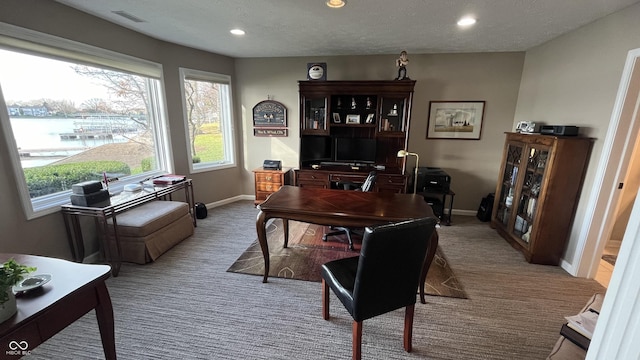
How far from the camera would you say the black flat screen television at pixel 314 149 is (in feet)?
13.9

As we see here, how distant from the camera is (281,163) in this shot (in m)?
4.57

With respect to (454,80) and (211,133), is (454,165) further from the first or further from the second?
(211,133)

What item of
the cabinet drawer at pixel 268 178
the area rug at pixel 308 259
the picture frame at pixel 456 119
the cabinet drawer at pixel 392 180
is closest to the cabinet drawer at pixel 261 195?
the cabinet drawer at pixel 268 178

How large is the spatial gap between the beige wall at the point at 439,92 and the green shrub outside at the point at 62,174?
85.7 inches

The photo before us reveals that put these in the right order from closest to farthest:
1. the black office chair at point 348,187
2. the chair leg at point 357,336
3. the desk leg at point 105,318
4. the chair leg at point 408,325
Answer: the desk leg at point 105,318
the chair leg at point 357,336
the chair leg at point 408,325
the black office chair at point 348,187

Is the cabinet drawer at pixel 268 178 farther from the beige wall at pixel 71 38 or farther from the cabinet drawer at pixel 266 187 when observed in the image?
the beige wall at pixel 71 38

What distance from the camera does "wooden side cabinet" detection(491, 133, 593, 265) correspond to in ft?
8.45

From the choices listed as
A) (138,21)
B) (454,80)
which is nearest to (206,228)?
(138,21)

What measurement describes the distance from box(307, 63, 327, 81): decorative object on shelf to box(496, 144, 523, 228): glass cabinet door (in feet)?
9.12

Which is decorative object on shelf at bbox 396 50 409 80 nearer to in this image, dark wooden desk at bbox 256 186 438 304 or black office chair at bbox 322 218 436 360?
dark wooden desk at bbox 256 186 438 304

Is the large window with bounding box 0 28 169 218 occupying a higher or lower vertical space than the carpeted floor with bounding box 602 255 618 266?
higher

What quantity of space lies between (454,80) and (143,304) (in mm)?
4706

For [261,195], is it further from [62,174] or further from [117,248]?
[62,174]

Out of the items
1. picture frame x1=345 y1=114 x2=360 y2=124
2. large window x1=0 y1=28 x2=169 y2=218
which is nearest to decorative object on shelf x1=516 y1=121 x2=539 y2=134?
picture frame x1=345 y1=114 x2=360 y2=124
